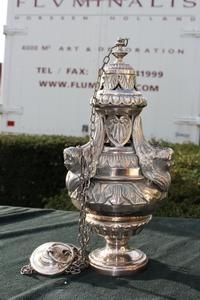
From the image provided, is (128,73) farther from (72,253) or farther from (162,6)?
(162,6)

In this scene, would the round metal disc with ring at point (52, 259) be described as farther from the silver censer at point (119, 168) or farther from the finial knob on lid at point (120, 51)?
the finial knob on lid at point (120, 51)

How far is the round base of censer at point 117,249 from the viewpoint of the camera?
1.34 meters

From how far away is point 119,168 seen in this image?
1.31 meters

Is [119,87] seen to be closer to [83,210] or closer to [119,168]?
[119,168]

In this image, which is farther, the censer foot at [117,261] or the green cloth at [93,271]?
the censer foot at [117,261]

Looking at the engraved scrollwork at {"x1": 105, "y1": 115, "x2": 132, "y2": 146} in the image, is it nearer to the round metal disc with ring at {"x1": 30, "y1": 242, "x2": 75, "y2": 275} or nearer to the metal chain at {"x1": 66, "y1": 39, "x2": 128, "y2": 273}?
the metal chain at {"x1": 66, "y1": 39, "x2": 128, "y2": 273}

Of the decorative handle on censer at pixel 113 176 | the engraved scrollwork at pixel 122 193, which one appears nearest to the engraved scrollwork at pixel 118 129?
the decorative handle on censer at pixel 113 176

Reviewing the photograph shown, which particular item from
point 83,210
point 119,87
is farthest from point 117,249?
point 119,87

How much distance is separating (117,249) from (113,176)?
8.7 inches

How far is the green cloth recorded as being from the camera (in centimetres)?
121

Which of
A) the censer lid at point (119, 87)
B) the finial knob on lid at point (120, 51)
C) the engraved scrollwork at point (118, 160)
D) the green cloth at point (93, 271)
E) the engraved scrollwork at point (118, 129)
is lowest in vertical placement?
the green cloth at point (93, 271)

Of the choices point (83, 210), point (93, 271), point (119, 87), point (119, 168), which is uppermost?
point (119, 87)

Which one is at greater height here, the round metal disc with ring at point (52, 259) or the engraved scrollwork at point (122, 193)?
the engraved scrollwork at point (122, 193)

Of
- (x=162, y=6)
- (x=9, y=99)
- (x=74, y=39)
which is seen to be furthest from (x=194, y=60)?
(x=9, y=99)
